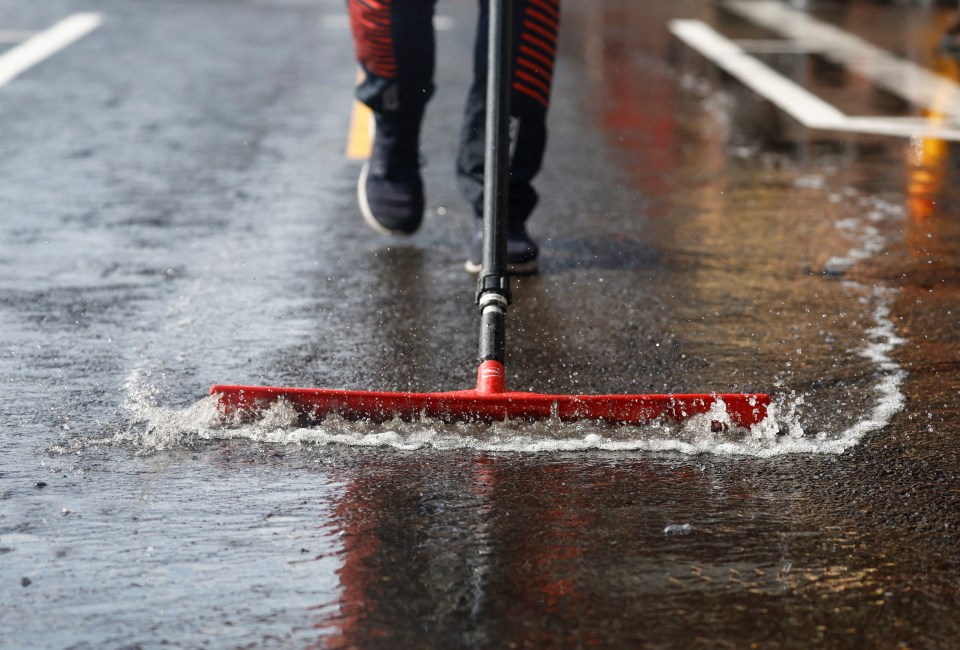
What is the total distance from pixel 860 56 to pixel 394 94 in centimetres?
589

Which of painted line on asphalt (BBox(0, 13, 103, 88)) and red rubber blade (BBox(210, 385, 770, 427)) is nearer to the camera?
red rubber blade (BBox(210, 385, 770, 427))

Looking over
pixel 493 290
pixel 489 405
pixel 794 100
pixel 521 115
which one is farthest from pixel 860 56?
pixel 489 405

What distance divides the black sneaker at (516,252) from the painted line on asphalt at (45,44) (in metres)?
4.29

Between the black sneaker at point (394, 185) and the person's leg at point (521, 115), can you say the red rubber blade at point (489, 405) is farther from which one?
the black sneaker at point (394, 185)

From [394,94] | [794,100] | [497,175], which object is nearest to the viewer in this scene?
[497,175]

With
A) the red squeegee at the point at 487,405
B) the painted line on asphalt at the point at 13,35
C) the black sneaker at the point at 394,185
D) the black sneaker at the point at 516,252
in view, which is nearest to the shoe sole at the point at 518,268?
the black sneaker at the point at 516,252

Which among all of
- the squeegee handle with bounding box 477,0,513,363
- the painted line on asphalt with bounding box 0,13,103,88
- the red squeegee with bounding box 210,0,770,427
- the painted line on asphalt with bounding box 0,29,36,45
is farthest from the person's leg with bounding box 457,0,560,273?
the painted line on asphalt with bounding box 0,29,36,45

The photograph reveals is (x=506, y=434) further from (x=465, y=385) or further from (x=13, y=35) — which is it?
(x=13, y=35)

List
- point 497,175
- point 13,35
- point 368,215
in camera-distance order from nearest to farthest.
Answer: point 497,175, point 368,215, point 13,35

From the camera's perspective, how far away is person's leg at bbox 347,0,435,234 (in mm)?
4617

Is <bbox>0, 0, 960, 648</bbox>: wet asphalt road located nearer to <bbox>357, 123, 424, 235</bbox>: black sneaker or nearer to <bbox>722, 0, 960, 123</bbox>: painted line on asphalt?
<bbox>357, 123, 424, 235</bbox>: black sneaker

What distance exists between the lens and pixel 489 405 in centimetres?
307

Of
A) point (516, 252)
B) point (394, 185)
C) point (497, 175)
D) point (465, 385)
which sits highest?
point (497, 175)

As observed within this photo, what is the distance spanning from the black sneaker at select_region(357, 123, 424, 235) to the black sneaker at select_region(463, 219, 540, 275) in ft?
1.09
